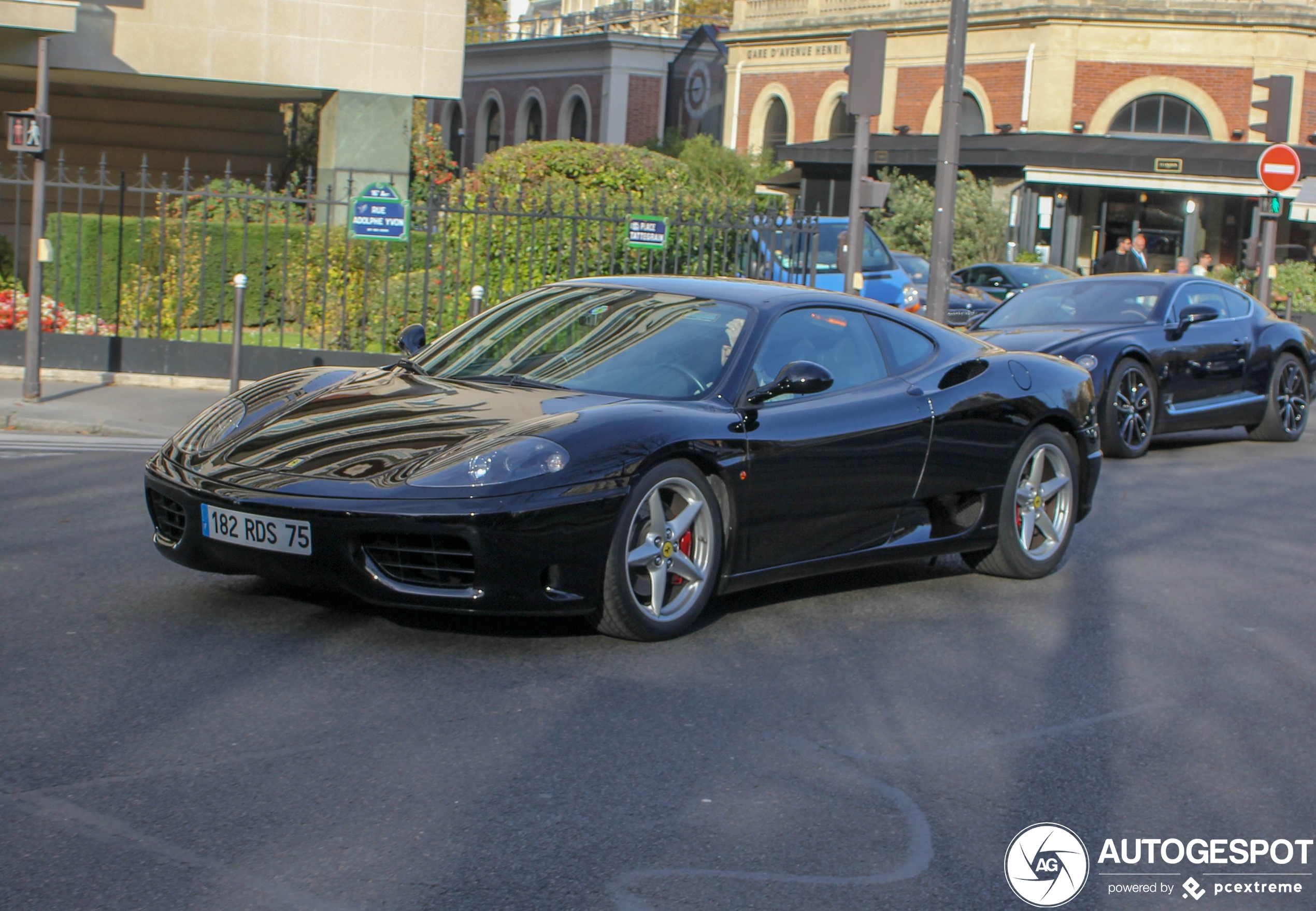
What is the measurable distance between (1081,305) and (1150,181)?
82.4ft

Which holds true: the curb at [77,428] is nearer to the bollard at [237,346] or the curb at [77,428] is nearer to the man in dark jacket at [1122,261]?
the bollard at [237,346]

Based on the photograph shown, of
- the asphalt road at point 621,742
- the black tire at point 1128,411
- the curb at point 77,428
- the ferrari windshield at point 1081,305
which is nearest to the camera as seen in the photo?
the asphalt road at point 621,742

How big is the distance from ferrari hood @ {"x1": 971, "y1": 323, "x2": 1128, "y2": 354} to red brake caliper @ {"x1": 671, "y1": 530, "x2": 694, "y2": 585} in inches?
255

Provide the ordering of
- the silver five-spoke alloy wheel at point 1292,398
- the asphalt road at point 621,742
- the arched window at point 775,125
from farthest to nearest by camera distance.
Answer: the arched window at point 775,125
the silver five-spoke alloy wheel at point 1292,398
the asphalt road at point 621,742

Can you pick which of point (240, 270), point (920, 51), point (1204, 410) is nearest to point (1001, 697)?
point (1204, 410)

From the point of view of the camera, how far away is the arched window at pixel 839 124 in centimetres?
4516

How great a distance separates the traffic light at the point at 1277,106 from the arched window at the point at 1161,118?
19594 mm

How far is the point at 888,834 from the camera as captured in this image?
3.97 meters

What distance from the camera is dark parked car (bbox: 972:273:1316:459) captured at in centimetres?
1198

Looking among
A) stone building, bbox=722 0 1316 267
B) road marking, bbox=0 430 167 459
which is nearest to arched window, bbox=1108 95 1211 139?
stone building, bbox=722 0 1316 267

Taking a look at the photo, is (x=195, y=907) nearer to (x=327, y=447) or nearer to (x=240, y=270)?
(x=327, y=447)

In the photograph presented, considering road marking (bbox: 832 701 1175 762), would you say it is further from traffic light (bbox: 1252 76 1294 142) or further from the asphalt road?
traffic light (bbox: 1252 76 1294 142)

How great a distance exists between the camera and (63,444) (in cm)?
1066

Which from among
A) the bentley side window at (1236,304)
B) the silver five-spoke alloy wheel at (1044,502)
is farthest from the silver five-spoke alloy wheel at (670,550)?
the bentley side window at (1236,304)
